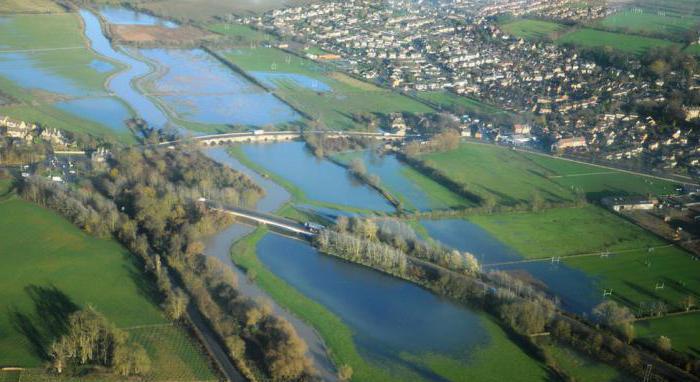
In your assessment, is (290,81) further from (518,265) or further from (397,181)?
(518,265)

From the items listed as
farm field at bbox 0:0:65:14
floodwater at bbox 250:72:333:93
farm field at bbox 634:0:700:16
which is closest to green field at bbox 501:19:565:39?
farm field at bbox 634:0:700:16

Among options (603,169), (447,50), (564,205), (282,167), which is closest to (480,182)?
(564,205)

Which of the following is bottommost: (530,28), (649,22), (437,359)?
(437,359)

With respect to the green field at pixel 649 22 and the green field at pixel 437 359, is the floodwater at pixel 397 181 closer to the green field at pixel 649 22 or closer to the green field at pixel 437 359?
the green field at pixel 437 359

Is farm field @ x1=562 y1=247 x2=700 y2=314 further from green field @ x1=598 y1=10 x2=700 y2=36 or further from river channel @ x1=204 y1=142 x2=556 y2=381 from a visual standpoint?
green field @ x1=598 y1=10 x2=700 y2=36

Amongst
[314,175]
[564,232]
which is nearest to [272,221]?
[314,175]

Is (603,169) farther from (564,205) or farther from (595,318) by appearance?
(595,318)
